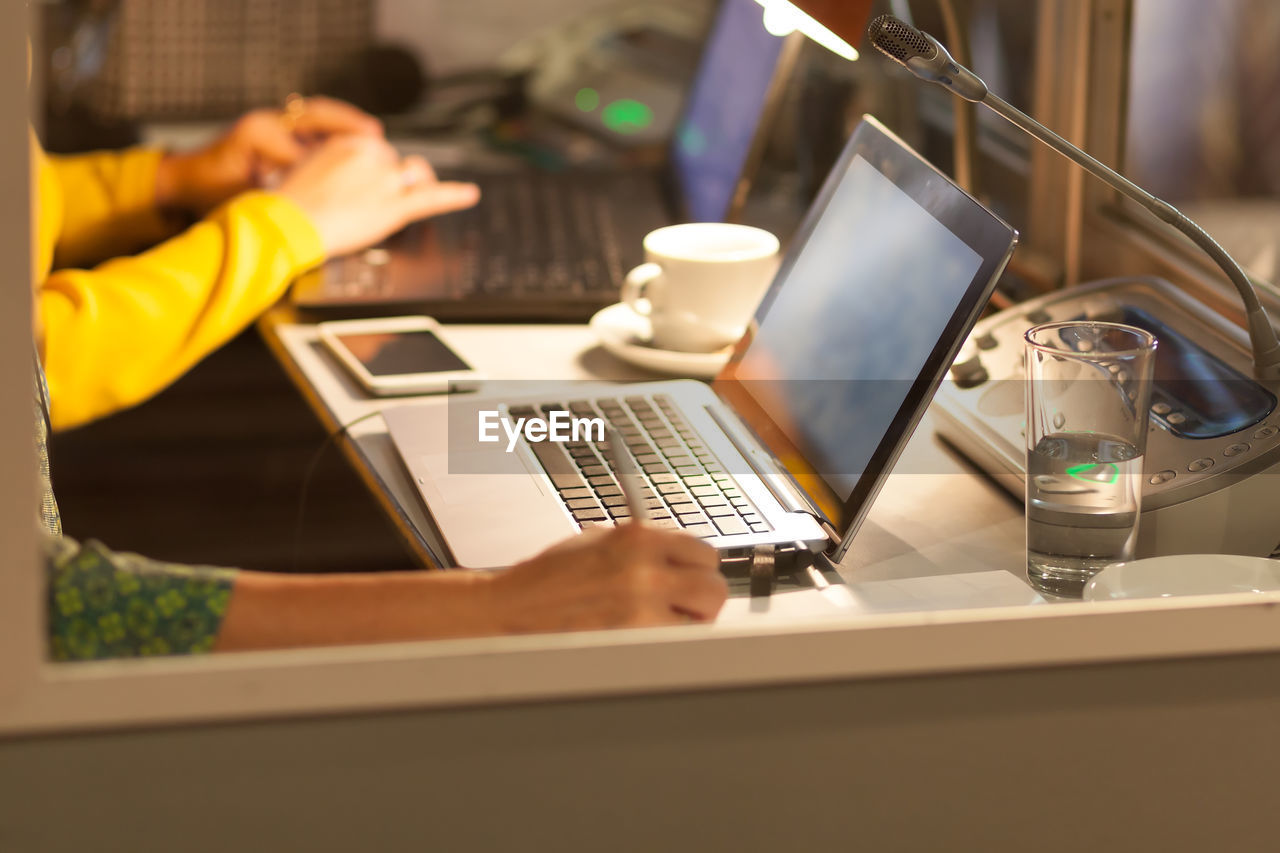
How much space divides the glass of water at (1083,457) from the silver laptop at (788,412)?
0.08 meters

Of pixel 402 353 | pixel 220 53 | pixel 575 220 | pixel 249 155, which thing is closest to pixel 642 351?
pixel 402 353

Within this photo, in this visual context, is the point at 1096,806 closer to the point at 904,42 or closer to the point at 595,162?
the point at 904,42

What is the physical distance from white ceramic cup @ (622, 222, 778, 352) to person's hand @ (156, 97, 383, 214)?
2.00ft

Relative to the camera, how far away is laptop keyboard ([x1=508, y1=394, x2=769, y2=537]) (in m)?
0.85

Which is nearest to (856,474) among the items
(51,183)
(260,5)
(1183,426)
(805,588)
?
(805,588)

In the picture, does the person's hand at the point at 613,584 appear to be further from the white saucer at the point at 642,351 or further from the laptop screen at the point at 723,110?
the laptop screen at the point at 723,110

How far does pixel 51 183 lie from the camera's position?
1.51 metres

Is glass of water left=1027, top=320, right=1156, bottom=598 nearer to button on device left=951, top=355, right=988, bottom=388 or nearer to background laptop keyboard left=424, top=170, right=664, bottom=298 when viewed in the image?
button on device left=951, top=355, right=988, bottom=388

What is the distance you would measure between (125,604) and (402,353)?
2.04 feet

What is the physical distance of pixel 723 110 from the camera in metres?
1.53

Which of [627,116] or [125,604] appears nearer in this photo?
[125,604]

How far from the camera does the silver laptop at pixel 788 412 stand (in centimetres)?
80

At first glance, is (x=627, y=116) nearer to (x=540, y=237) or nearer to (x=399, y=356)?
(x=540, y=237)

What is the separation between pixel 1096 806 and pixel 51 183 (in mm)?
1325
